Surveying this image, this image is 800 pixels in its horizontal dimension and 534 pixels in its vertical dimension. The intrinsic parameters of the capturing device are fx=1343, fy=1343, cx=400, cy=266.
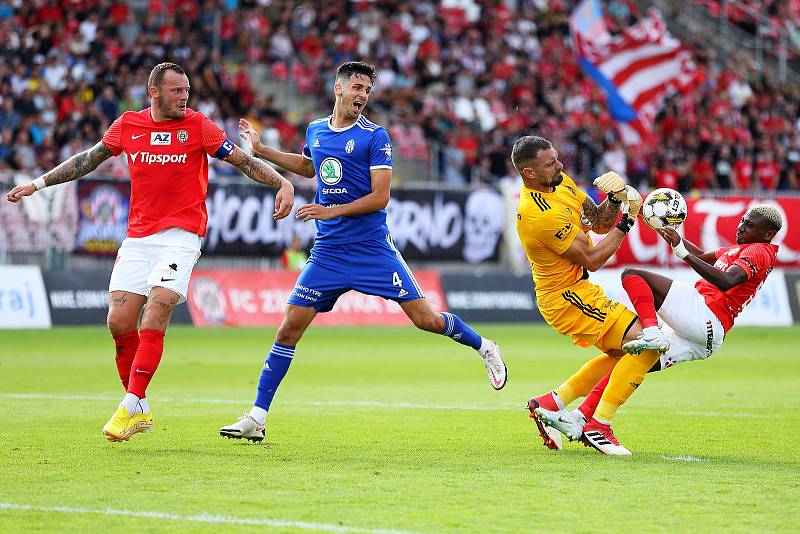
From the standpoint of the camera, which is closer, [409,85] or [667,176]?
[667,176]

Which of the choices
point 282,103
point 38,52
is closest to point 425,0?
point 282,103

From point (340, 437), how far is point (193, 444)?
3.89 ft

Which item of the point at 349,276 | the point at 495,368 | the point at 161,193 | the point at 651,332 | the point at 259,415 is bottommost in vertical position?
the point at 259,415

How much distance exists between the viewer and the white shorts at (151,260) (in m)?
9.65

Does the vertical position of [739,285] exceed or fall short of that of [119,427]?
it exceeds it

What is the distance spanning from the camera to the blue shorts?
9648mm

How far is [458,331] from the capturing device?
10.1 meters

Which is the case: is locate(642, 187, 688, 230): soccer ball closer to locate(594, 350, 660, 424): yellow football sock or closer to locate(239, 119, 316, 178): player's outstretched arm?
locate(594, 350, 660, 424): yellow football sock

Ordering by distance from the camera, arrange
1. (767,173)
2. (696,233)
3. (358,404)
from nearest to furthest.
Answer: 1. (358,404)
2. (696,233)
3. (767,173)

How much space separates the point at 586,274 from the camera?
973 centimetres

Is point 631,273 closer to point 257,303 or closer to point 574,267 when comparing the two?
point 574,267

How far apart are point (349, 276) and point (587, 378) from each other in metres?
1.90

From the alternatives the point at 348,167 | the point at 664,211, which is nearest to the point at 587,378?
the point at 664,211

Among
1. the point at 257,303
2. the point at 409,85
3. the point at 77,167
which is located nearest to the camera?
the point at 77,167
